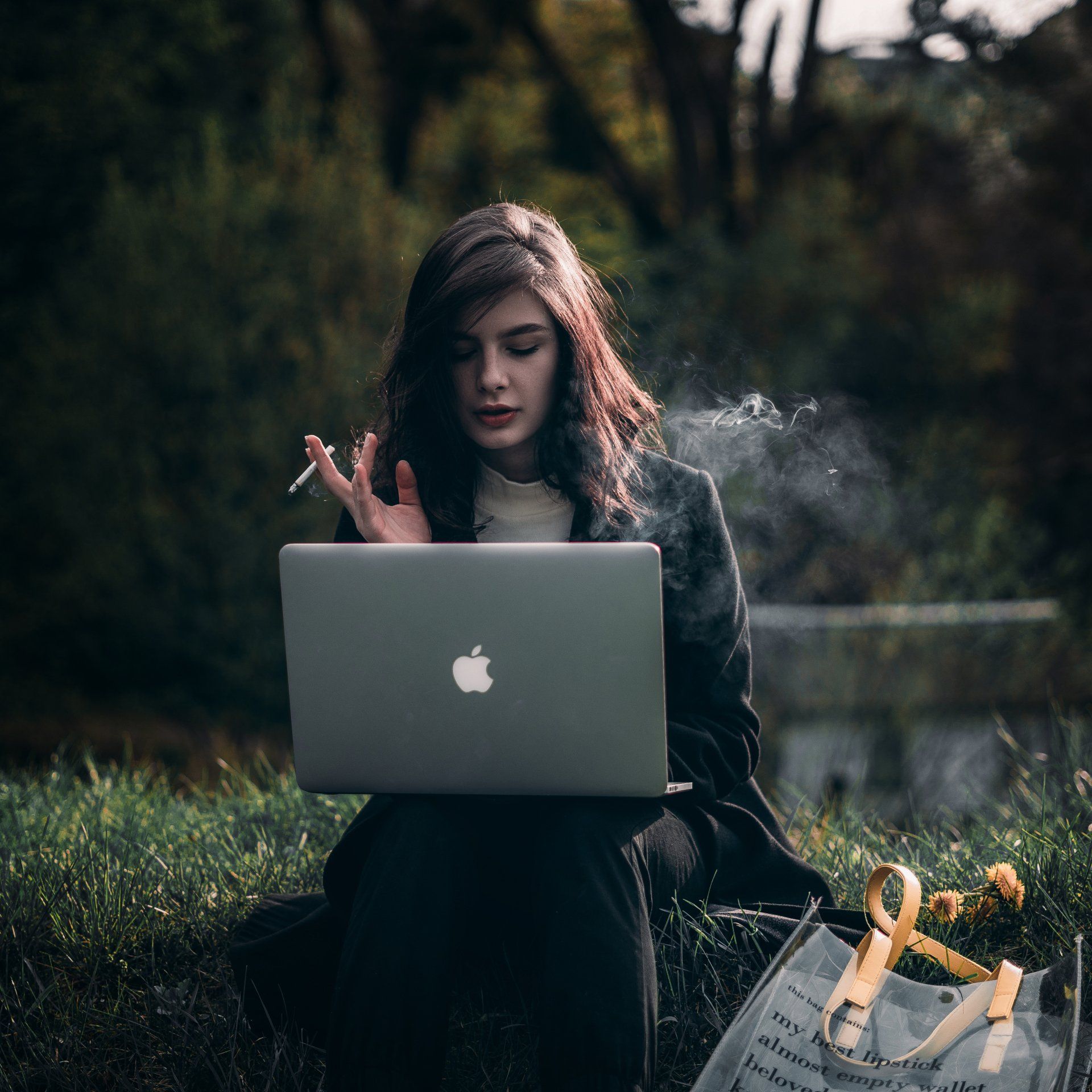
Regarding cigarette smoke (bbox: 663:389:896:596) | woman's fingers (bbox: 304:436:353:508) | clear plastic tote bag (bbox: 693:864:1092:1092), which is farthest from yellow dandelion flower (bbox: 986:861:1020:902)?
cigarette smoke (bbox: 663:389:896:596)

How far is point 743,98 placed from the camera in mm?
9953

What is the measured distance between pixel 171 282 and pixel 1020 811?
4.90 metres

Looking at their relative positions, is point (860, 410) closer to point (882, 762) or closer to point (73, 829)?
point (882, 762)

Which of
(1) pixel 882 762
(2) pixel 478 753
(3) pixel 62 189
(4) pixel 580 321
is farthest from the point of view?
(3) pixel 62 189

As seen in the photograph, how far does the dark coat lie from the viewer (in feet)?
6.14

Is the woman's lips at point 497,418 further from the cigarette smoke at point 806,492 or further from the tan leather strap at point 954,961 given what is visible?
the cigarette smoke at point 806,492

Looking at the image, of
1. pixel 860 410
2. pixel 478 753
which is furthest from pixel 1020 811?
pixel 860 410

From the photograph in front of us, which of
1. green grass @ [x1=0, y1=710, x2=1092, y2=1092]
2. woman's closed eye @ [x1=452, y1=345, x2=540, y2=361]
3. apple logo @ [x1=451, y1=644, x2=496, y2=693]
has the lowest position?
green grass @ [x1=0, y1=710, x2=1092, y2=1092]

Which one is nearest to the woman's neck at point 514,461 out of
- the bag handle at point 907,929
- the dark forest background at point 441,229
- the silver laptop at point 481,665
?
the silver laptop at point 481,665

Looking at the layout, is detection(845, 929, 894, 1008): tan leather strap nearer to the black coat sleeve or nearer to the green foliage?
the black coat sleeve

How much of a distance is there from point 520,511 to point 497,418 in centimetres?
20

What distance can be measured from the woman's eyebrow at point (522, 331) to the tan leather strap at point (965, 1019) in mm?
1239

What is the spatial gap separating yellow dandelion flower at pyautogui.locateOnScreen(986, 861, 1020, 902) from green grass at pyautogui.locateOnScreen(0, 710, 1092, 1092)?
4 cm

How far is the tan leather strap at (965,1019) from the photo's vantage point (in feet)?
4.80
